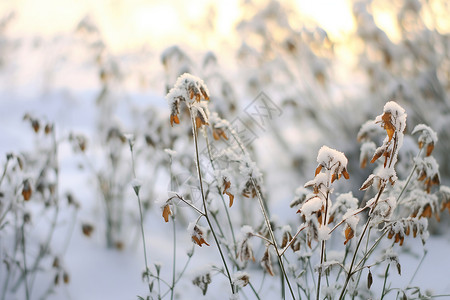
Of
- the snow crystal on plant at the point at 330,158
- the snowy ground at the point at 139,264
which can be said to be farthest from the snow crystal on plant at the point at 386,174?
the snowy ground at the point at 139,264

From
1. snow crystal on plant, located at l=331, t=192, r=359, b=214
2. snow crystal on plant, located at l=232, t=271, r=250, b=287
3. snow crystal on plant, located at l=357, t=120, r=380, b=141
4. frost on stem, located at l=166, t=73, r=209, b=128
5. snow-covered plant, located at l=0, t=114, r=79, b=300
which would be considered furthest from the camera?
snow-covered plant, located at l=0, t=114, r=79, b=300

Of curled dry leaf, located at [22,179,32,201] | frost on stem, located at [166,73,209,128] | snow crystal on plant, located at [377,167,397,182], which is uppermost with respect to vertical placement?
curled dry leaf, located at [22,179,32,201]

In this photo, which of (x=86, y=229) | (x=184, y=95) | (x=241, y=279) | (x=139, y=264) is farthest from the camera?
(x=139, y=264)

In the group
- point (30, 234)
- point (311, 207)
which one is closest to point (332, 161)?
point (311, 207)

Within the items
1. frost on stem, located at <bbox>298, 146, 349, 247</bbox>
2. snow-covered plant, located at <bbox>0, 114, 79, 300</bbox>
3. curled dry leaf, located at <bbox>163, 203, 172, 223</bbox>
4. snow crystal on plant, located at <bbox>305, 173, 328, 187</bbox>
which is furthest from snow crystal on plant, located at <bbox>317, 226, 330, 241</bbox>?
snow-covered plant, located at <bbox>0, 114, 79, 300</bbox>

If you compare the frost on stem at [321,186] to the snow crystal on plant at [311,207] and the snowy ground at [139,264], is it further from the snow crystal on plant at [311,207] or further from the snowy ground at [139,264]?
the snowy ground at [139,264]

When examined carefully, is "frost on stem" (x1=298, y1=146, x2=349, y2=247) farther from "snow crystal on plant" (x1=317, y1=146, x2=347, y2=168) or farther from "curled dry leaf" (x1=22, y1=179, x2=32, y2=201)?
"curled dry leaf" (x1=22, y1=179, x2=32, y2=201)

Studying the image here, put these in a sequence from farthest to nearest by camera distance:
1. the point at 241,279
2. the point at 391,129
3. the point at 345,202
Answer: the point at 345,202 → the point at 241,279 → the point at 391,129

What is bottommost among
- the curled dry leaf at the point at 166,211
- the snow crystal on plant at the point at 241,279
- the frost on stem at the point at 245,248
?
the snow crystal on plant at the point at 241,279

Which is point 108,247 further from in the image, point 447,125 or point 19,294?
point 447,125

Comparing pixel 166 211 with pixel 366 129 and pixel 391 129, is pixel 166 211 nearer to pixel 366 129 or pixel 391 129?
pixel 391 129

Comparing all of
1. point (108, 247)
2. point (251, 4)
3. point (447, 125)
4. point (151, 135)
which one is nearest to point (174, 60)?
point (151, 135)

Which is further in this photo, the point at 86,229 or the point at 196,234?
the point at 86,229

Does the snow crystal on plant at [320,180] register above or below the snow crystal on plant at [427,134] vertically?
below
